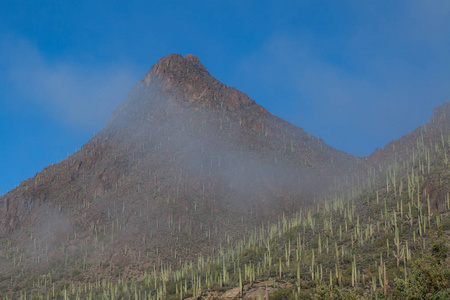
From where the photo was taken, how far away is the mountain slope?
76.1 meters

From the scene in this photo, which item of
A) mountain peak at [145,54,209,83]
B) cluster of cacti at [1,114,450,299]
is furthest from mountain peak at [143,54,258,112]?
cluster of cacti at [1,114,450,299]

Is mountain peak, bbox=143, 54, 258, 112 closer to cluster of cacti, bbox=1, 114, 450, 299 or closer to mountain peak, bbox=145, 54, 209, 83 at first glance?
mountain peak, bbox=145, 54, 209, 83

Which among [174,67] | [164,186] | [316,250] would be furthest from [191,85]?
[316,250]

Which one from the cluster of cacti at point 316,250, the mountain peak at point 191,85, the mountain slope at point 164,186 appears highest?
the mountain peak at point 191,85

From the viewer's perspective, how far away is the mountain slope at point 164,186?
76062 millimetres

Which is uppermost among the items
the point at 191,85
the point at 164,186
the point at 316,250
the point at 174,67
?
the point at 174,67

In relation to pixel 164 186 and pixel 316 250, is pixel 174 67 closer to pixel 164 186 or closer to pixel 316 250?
pixel 164 186

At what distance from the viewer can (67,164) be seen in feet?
362

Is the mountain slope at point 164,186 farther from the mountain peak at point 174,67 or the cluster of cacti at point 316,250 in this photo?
the mountain peak at point 174,67

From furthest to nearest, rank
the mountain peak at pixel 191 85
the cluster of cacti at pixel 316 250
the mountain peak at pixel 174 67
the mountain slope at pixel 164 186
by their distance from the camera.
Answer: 1. the mountain peak at pixel 174 67
2. the mountain peak at pixel 191 85
3. the mountain slope at pixel 164 186
4. the cluster of cacti at pixel 316 250

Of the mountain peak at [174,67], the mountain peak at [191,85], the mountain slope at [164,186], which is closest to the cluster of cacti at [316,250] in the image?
the mountain slope at [164,186]

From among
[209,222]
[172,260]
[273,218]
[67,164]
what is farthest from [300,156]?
[67,164]

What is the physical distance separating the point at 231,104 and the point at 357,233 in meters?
91.2

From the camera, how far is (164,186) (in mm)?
92312
